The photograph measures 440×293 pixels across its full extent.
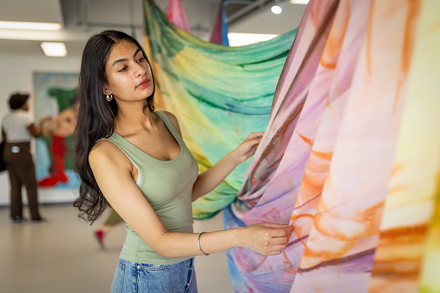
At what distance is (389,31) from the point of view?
549 millimetres

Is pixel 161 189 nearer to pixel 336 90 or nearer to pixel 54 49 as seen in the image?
pixel 336 90

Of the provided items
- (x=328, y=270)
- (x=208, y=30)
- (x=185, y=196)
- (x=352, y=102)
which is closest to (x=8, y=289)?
(x=185, y=196)

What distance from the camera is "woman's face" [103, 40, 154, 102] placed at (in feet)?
3.43

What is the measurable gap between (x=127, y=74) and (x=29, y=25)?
3.69 m

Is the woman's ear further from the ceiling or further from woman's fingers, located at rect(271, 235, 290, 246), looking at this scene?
the ceiling

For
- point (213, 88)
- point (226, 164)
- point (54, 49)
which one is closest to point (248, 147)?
point (226, 164)

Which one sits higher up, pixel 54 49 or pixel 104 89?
pixel 54 49

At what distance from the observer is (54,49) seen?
4855 mm

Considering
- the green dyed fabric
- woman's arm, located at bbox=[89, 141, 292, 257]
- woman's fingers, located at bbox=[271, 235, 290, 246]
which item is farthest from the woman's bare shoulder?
the green dyed fabric

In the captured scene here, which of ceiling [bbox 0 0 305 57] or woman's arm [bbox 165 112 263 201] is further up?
ceiling [bbox 0 0 305 57]

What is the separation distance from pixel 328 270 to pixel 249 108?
1.04 meters

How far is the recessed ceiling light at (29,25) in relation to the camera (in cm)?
396

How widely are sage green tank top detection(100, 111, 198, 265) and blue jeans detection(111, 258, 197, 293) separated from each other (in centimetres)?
2

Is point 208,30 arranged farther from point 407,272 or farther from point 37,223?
point 407,272
